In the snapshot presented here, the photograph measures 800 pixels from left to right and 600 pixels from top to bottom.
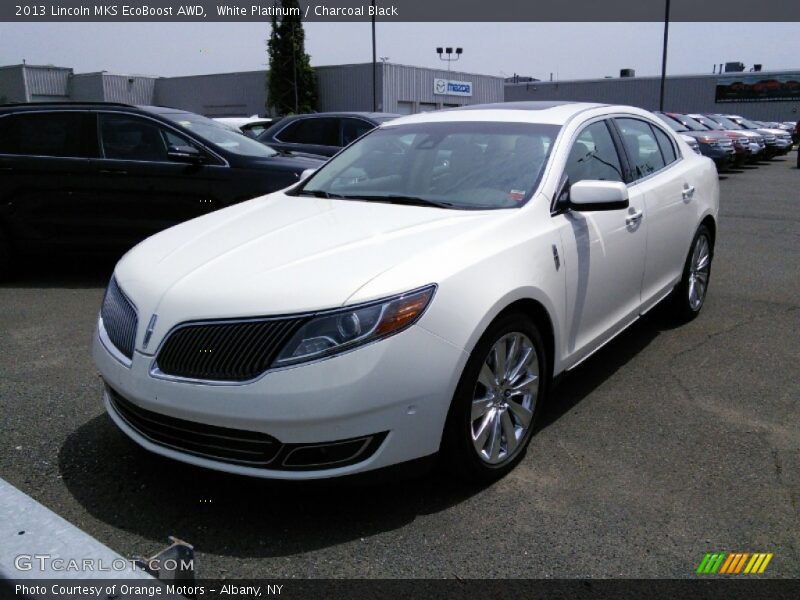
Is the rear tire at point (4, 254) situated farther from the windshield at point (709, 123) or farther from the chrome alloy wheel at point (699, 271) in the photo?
the windshield at point (709, 123)

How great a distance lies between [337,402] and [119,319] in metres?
1.13

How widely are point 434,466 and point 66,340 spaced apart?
3.28m

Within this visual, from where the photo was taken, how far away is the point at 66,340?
16.5 ft

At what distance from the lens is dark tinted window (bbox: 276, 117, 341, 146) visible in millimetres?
10883

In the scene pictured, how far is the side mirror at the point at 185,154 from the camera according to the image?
22.1ft

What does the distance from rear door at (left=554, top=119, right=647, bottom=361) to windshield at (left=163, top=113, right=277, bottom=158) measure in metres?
3.98

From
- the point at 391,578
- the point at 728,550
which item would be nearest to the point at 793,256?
the point at 728,550

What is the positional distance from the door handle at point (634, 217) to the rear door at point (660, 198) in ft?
0.44

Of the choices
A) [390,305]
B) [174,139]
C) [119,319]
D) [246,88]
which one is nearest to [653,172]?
[390,305]

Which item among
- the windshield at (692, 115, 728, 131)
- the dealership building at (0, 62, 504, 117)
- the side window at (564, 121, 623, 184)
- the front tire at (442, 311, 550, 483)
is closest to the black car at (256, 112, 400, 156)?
the side window at (564, 121, 623, 184)

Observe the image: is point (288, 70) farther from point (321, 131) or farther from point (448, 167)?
point (448, 167)

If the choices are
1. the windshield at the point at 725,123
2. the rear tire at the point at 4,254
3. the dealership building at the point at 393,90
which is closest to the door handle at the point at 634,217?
the rear tire at the point at 4,254

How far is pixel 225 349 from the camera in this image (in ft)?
8.66

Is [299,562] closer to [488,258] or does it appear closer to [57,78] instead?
[488,258]
